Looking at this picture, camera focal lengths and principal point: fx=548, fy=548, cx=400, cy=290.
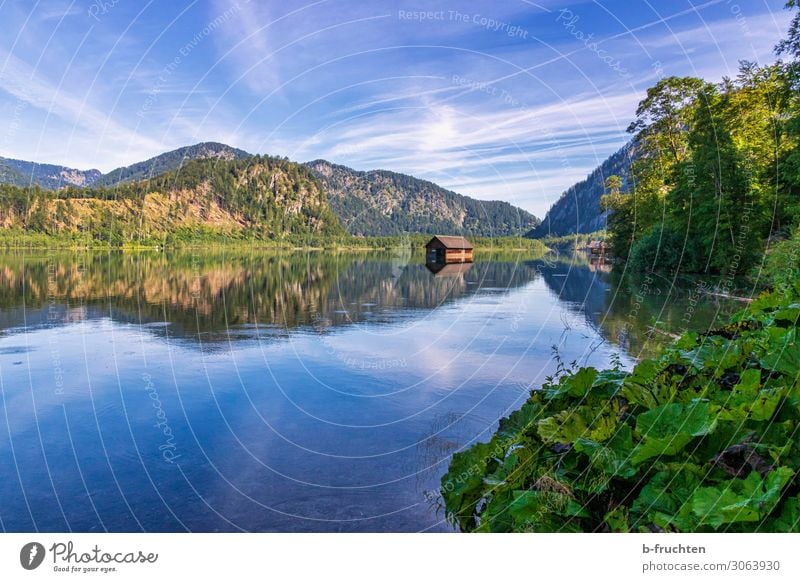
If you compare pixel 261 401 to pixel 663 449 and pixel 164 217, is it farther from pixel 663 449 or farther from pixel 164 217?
pixel 164 217

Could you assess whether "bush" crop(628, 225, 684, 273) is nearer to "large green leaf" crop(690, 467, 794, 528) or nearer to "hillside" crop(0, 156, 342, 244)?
"large green leaf" crop(690, 467, 794, 528)

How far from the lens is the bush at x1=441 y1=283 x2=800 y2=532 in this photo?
3.01 meters

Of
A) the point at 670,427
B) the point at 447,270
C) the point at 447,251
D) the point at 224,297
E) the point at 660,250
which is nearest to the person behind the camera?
the point at 670,427

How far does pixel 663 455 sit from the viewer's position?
11.5 feet

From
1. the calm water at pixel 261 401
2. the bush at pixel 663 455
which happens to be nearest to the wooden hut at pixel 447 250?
the calm water at pixel 261 401

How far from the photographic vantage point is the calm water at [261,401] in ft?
25.3

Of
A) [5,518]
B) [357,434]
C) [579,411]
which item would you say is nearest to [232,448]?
[357,434]

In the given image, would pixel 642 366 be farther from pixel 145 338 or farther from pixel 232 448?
pixel 145 338

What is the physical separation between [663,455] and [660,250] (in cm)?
4641

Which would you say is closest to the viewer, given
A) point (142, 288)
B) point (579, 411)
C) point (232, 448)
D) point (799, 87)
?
point (579, 411)

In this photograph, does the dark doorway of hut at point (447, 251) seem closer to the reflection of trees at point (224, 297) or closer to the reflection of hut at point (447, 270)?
the reflection of hut at point (447, 270)

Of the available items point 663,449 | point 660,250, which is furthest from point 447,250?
point 663,449

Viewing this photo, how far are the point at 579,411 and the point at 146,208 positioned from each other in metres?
211

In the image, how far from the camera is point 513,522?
3.77 metres
